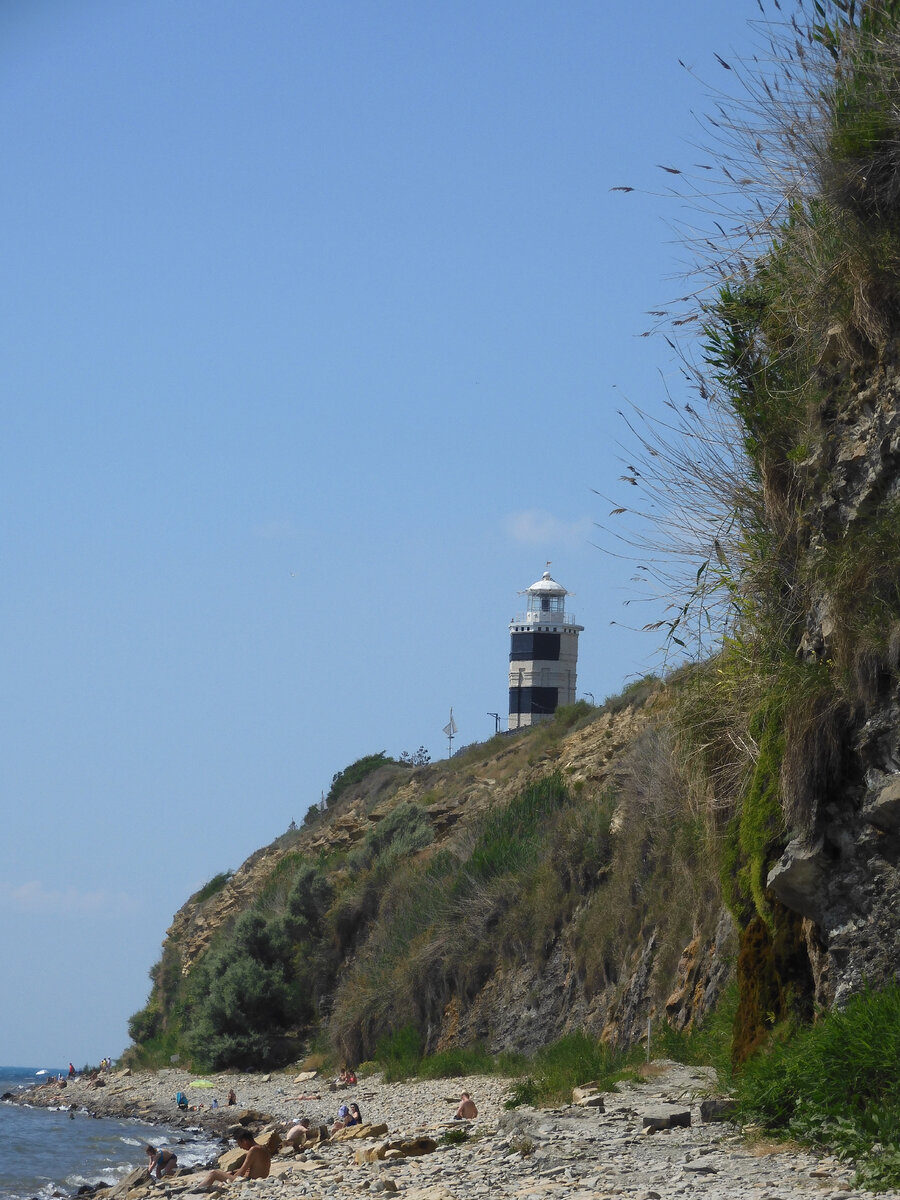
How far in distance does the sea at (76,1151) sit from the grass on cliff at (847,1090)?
16184mm

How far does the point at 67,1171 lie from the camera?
26250mm

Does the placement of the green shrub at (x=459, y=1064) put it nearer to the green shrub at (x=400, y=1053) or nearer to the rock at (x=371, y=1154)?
the green shrub at (x=400, y=1053)

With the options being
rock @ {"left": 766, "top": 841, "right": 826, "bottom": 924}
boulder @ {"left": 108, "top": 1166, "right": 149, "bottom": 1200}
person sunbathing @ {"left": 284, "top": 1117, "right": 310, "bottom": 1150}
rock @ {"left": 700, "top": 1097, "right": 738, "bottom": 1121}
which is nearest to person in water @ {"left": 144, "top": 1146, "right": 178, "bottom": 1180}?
boulder @ {"left": 108, "top": 1166, "right": 149, "bottom": 1200}

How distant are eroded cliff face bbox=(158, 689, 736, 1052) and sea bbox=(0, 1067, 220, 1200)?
19.5ft

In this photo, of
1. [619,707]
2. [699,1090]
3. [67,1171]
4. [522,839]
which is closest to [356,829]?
[619,707]

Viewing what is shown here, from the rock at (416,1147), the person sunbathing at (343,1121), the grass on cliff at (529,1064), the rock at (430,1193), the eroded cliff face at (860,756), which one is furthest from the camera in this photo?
the person sunbathing at (343,1121)

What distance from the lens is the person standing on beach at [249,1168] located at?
15.8 m

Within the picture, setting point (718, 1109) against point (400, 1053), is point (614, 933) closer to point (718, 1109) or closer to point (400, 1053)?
point (400, 1053)

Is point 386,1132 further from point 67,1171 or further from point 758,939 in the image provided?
point 67,1171

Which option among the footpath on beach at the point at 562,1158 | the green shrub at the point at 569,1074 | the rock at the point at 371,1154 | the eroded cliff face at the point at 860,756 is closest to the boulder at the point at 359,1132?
the footpath on beach at the point at 562,1158

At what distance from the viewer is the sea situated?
24.2m

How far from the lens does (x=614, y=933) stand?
23.2 meters

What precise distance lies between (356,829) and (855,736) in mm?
39128

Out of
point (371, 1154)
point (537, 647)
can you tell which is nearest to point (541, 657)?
point (537, 647)
